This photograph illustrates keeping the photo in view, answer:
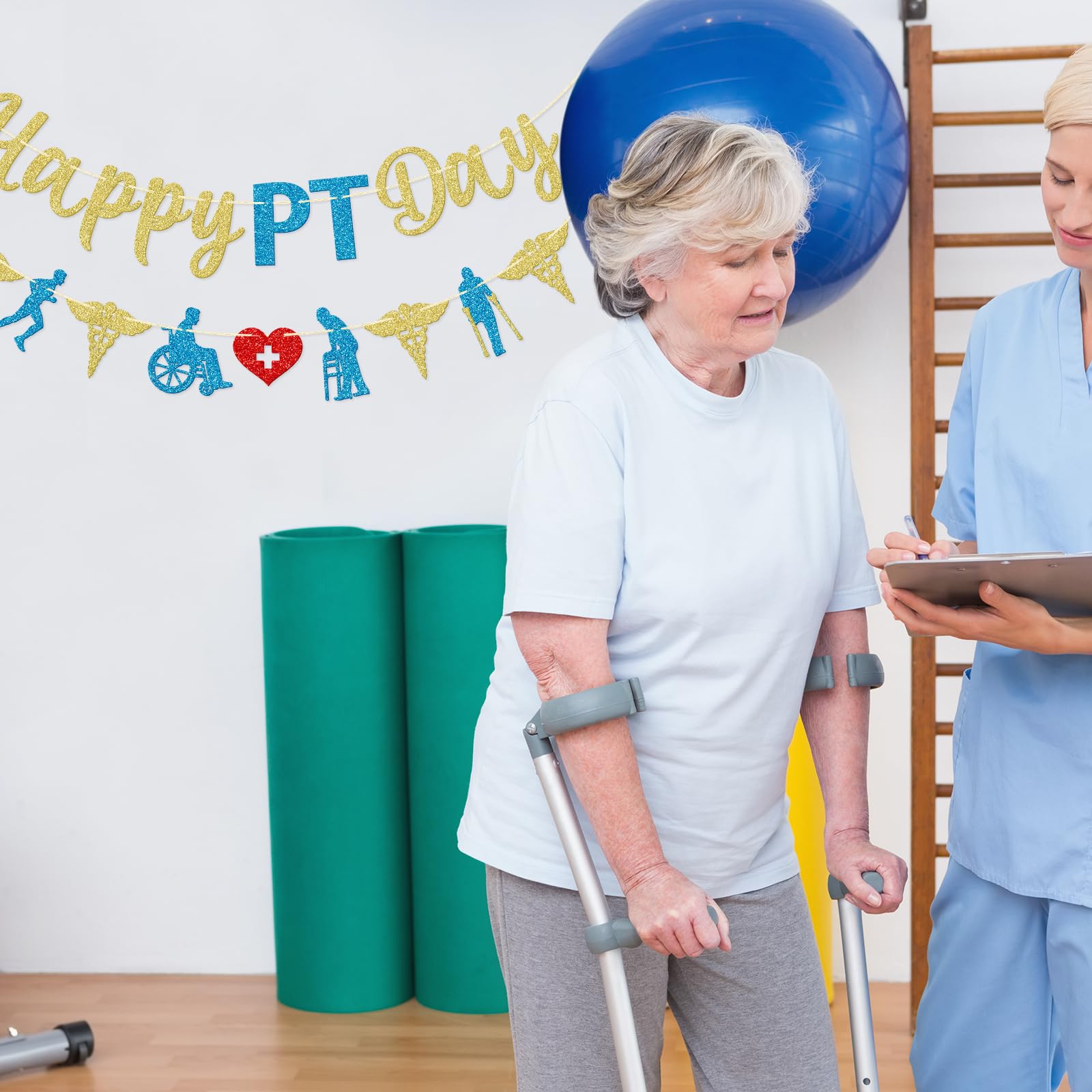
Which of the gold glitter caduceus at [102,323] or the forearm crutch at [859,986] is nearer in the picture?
the forearm crutch at [859,986]

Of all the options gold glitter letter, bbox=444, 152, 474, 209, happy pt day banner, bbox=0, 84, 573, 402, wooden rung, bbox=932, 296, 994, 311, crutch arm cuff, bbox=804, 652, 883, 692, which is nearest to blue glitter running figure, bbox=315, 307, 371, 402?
happy pt day banner, bbox=0, 84, 573, 402

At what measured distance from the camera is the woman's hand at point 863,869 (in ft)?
4.40

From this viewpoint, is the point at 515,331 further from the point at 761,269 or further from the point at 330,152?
the point at 761,269

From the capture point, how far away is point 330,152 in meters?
2.68

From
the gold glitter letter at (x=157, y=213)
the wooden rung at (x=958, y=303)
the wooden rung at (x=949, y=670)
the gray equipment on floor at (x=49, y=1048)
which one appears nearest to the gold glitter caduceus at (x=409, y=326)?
the gold glitter letter at (x=157, y=213)

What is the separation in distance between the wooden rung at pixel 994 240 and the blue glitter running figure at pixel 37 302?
1798 mm

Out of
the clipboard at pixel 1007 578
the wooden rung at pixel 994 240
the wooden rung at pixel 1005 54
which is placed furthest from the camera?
the wooden rung at pixel 994 240

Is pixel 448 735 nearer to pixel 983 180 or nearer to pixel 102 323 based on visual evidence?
pixel 102 323

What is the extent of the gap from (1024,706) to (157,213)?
6.75ft

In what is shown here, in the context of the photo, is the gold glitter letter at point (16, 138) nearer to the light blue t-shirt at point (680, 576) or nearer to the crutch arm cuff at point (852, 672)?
the light blue t-shirt at point (680, 576)

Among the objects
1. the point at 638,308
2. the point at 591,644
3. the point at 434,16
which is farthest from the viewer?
the point at 434,16

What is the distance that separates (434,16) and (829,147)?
1.06 metres

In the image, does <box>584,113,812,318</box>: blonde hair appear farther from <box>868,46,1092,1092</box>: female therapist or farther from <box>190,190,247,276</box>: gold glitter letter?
<box>190,190,247,276</box>: gold glitter letter

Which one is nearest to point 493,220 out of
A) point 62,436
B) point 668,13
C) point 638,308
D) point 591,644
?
point 668,13
